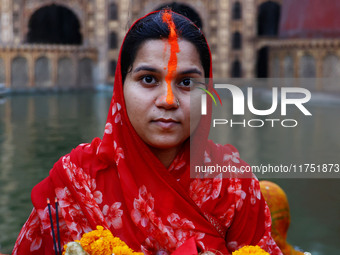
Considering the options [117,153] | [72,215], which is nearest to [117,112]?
[117,153]

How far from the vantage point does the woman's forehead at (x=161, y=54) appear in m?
1.63

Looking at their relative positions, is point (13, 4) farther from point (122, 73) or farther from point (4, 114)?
point (122, 73)

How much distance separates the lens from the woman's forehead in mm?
1635

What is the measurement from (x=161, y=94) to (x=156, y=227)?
0.46 m

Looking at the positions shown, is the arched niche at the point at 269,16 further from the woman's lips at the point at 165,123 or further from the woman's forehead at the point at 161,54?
the woman's lips at the point at 165,123

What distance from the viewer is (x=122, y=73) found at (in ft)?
5.76

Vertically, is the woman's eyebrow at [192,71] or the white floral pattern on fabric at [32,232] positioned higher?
the woman's eyebrow at [192,71]

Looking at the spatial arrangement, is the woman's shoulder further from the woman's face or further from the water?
Answer: the water

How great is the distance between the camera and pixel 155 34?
1653 millimetres

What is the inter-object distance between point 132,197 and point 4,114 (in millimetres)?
12124

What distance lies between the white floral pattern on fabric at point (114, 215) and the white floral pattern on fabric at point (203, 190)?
10.4 inches

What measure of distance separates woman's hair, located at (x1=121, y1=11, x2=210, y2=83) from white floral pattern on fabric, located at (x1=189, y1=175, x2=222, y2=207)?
1.39 ft

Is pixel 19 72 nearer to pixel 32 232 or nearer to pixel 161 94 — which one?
pixel 32 232

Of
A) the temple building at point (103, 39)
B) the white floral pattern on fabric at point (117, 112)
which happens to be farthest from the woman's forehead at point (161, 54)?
the temple building at point (103, 39)
